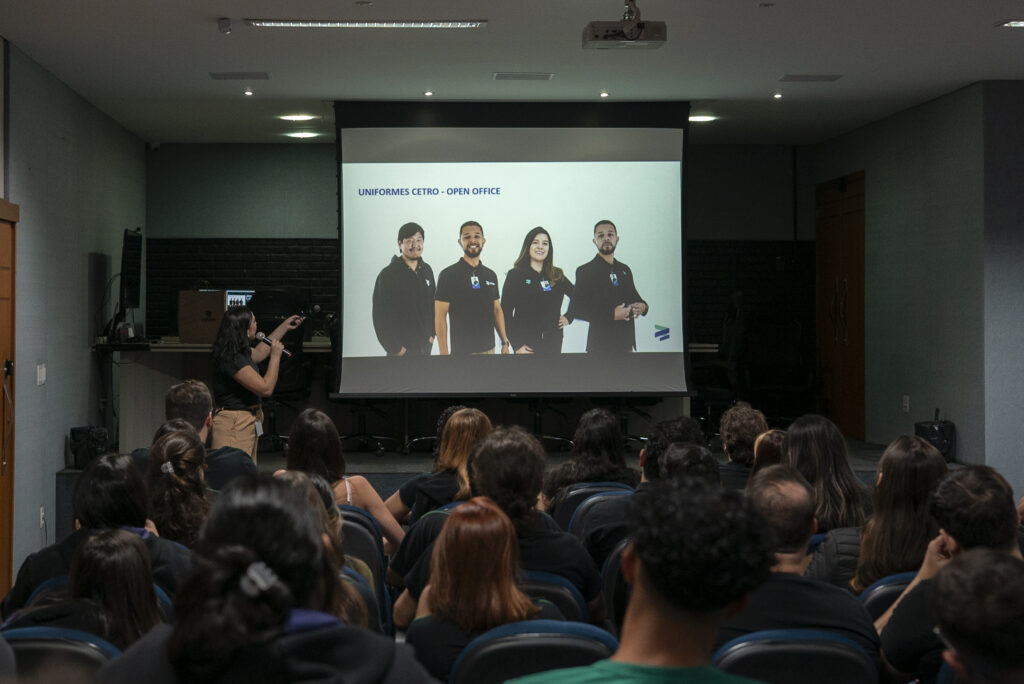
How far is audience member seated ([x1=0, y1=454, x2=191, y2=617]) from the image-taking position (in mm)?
2547

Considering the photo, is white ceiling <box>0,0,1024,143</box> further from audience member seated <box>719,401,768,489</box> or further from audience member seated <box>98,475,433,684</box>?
audience member seated <box>98,475,433,684</box>

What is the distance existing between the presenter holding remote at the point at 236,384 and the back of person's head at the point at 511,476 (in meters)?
3.54

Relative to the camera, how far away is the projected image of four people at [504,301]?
821 centimetres

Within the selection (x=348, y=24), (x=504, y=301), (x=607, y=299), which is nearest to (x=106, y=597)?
(x=348, y=24)

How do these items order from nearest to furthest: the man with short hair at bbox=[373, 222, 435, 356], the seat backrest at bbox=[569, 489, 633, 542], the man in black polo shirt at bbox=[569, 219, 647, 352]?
the seat backrest at bbox=[569, 489, 633, 542] → the man with short hair at bbox=[373, 222, 435, 356] → the man in black polo shirt at bbox=[569, 219, 647, 352]

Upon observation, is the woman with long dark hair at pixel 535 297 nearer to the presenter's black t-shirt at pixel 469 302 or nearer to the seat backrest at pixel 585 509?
the presenter's black t-shirt at pixel 469 302

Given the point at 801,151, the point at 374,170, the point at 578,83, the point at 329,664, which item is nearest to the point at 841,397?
the point at 801,151

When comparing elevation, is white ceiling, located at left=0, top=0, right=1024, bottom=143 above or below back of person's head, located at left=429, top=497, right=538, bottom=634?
above

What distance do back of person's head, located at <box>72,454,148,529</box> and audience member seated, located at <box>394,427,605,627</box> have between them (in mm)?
715

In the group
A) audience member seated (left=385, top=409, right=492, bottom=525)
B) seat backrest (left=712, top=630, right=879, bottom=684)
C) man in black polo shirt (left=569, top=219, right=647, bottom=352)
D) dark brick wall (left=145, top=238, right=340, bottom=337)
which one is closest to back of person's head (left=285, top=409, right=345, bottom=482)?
audience member seated (left=385, top=409, right=492, bottom=525)

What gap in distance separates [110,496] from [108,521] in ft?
0.22

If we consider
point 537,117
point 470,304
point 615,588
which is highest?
point 537,117

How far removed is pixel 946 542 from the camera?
2.32m

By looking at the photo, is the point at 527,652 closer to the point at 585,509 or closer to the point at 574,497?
the point at 585,509
